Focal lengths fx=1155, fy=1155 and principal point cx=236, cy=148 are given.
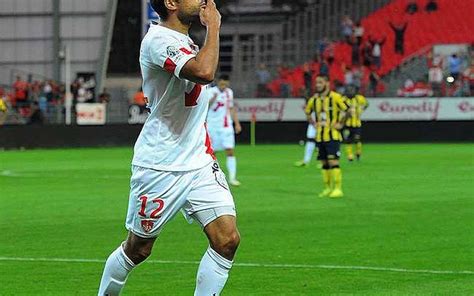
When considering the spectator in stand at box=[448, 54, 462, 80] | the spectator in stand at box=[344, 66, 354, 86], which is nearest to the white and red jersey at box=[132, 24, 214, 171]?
the spectator in stand at box=[344, 66, 354, 86]

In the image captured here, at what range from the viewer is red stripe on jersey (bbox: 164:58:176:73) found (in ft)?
23.9

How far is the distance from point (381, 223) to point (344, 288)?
552 centimetres

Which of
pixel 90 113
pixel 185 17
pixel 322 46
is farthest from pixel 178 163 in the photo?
pixel 322 46

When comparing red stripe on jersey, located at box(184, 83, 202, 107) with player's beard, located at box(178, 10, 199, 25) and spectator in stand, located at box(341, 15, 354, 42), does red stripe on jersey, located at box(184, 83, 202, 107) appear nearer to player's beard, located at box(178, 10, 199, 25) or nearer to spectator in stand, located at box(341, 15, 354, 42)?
player's beard, located at box(178, 10, 199, 25)

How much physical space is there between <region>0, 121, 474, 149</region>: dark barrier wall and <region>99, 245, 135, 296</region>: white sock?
34411 mm

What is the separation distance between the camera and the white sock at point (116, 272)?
311 inches

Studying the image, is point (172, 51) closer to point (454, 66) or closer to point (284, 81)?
point (454, 66)

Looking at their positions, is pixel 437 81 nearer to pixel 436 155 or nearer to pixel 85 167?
pixel 436 155

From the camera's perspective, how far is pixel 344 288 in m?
9.93

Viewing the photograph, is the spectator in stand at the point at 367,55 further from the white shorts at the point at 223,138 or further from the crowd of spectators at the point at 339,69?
the white shorts at the point at 223,138

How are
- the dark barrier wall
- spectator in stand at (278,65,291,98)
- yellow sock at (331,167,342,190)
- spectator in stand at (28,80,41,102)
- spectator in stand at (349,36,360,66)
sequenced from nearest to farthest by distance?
1. yellow sock at (331,167,342,190)
2. the dark barrier wall
3. spectator in stand at (278,65,291,98)
4. spectator in stand at (28,80,41,102)
5. spectator in stand at (349,36,360,66)

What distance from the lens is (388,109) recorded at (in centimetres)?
4472

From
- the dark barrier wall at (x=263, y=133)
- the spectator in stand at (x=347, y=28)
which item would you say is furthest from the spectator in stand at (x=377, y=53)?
the dark barrier wall at (x=263, y=133)

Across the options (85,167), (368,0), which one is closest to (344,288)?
(85,167)
